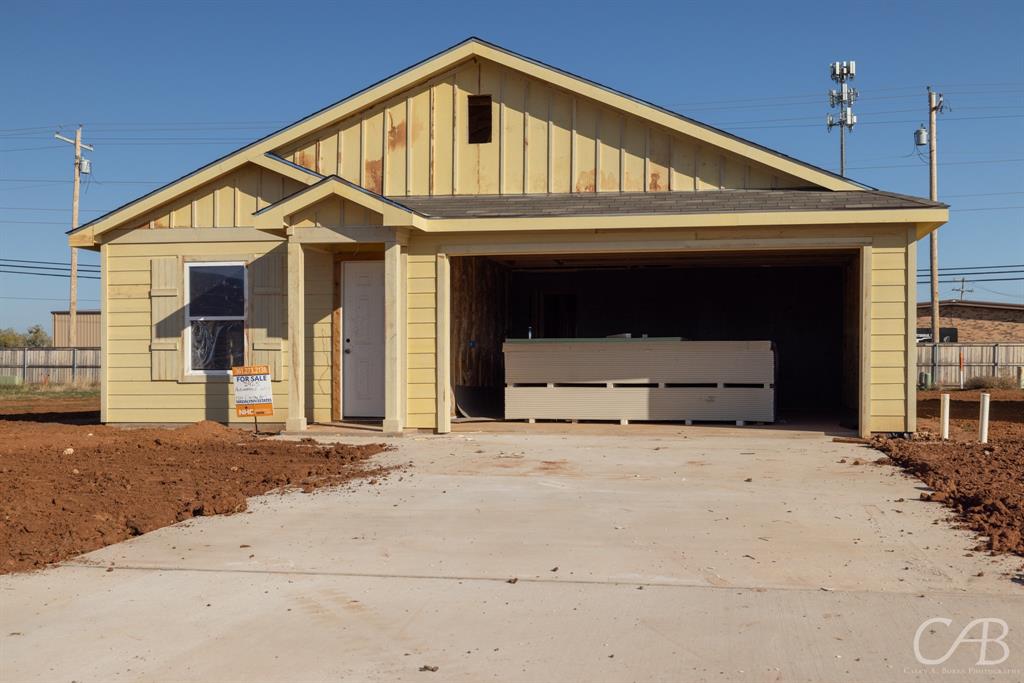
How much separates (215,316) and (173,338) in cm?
79

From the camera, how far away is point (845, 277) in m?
20.0

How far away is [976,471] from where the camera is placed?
995cm

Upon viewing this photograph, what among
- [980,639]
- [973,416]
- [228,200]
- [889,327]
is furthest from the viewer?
[973,416]

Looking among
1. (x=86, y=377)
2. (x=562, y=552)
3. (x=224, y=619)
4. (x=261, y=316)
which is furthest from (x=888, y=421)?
(x=86, y=377)

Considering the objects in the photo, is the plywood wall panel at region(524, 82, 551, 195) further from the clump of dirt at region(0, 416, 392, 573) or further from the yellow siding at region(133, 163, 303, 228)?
the clump of dirt at region(0, 416, 392, 573)

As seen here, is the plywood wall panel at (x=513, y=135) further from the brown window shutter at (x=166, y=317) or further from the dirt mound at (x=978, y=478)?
the dirt mound at (x=978, y=478)

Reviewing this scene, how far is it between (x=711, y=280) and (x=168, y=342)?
1294cm

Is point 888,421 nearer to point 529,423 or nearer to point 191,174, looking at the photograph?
point 529,423

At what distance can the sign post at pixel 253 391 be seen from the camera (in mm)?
13906

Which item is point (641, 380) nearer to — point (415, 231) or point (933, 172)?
point (415, 231)

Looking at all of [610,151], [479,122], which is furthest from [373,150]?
[610,151]

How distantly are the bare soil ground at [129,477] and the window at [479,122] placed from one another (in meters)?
5.76

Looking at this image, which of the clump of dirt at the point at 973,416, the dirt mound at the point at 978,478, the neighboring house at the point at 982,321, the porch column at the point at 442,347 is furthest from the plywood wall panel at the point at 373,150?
the neighboring house at the point at 982,321

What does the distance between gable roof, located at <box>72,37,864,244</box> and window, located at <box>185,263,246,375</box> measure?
53.3 inches
